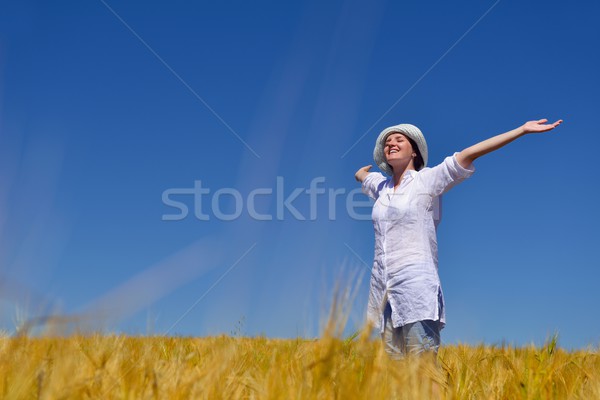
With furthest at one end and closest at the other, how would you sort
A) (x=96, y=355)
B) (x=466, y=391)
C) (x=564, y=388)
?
(x=564, y=388) < (x=466, y=391) < (x=96, y=355)

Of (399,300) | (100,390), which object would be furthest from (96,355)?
(399,300)

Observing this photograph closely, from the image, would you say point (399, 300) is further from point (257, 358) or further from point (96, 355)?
point (96, 355)

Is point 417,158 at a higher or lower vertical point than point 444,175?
higher

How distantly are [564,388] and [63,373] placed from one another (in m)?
2.26

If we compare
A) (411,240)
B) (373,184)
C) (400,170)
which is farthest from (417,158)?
(411,240)

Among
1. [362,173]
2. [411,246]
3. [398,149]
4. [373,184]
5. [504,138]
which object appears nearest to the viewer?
[504,138]

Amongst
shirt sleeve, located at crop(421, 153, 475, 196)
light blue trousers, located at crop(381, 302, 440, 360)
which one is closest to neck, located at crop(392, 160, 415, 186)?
shirt sleeve, located at crop(421, 153, 475, 196)

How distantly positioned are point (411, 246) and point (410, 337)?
557mm

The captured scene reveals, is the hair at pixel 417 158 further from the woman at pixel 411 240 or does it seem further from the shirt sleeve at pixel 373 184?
the shirt sleeve at pixel 373 184

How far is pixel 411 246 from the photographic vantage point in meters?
3.54

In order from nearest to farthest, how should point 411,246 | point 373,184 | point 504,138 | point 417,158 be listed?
point 504,138 → point 411,246 → point 417,158 → point 373,184

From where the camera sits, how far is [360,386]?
1.74m

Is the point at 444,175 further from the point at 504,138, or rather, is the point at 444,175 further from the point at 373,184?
the point at 373,184

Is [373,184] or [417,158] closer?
[417,158]
